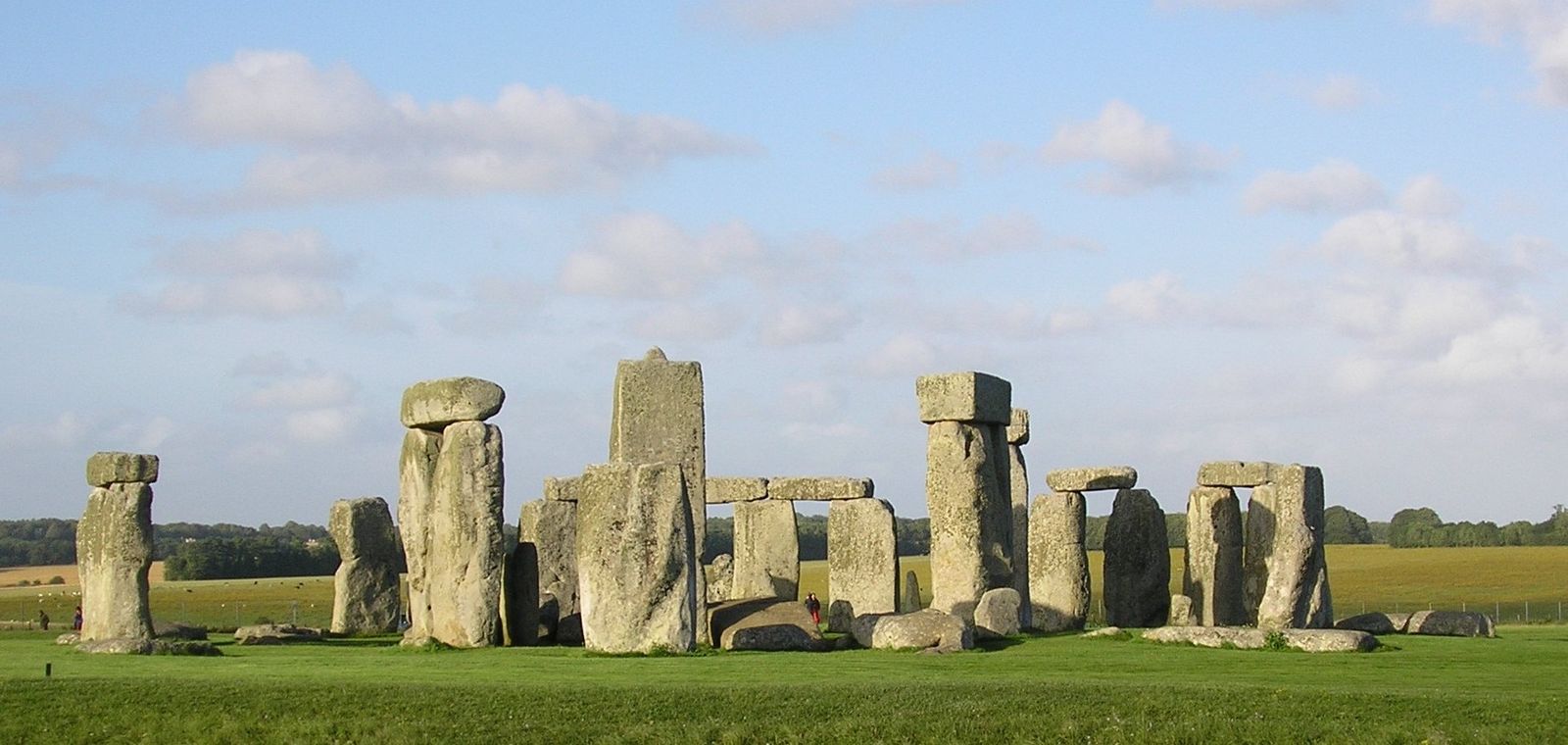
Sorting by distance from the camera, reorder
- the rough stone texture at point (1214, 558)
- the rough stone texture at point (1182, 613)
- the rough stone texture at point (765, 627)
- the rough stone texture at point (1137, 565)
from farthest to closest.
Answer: the rough stone texture at point (1137, 565) < the rough stone texture at point (1214, 558) < the rough stone texture at point (1182, 613) < the rough stone texture at point (765, 627)

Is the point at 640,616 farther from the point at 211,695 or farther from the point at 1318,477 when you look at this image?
the point at 1318,477

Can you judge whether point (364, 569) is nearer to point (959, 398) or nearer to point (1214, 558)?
point (959, 398)

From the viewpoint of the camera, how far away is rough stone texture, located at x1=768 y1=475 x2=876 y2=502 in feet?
115

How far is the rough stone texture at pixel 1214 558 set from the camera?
3238 centimetres

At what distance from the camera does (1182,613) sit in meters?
32.3

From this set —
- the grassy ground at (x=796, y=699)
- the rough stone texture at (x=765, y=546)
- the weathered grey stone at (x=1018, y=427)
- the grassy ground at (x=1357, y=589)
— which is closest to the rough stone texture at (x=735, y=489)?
the rough stone texture at (x=765, y=546)

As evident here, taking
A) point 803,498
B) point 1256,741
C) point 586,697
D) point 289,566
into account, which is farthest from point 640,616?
point 289,566

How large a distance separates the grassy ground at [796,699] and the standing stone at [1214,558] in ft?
31.7

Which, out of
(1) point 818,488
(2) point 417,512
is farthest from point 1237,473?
(2) point 417,512

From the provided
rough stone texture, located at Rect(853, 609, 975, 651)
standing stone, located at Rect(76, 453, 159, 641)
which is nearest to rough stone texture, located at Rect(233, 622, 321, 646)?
standing stone, located at Rect(76, 453, 159, 641)

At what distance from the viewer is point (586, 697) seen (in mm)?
17938

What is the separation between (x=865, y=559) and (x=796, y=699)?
632 inches

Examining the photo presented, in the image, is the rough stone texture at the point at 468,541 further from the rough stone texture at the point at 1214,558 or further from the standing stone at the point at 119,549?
the rough stone texture at the point at 1214,558

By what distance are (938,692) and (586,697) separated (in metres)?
3.30
